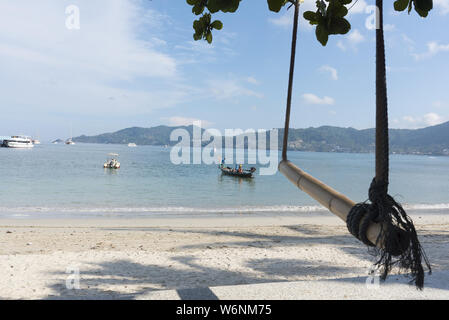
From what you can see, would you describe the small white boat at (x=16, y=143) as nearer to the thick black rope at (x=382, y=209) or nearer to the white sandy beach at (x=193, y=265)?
the white sandy beach at (x=193, y=265)

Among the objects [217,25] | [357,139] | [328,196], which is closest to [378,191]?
[328,196]

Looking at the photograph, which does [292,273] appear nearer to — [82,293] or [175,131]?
[82,293]

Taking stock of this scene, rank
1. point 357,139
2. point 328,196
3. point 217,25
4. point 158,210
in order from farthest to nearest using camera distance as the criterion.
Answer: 1. point 357,139
2. point 158,210
3. point 217,25
4. point 328,196

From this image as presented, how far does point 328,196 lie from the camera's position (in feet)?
4.23

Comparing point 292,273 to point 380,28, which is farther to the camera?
point 292,273

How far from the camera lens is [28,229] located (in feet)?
33.1

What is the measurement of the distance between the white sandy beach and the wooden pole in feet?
3.98

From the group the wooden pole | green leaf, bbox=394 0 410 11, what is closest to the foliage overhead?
green leaf, bbox=394 0 410 11

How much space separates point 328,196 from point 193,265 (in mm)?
4533

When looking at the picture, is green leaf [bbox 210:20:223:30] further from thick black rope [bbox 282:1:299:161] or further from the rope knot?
the rope knot

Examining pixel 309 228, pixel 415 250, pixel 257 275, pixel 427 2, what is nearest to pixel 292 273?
pixel 257 275

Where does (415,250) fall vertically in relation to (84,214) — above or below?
above

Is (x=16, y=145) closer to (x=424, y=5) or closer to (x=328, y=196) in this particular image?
(x=328, y=196)
